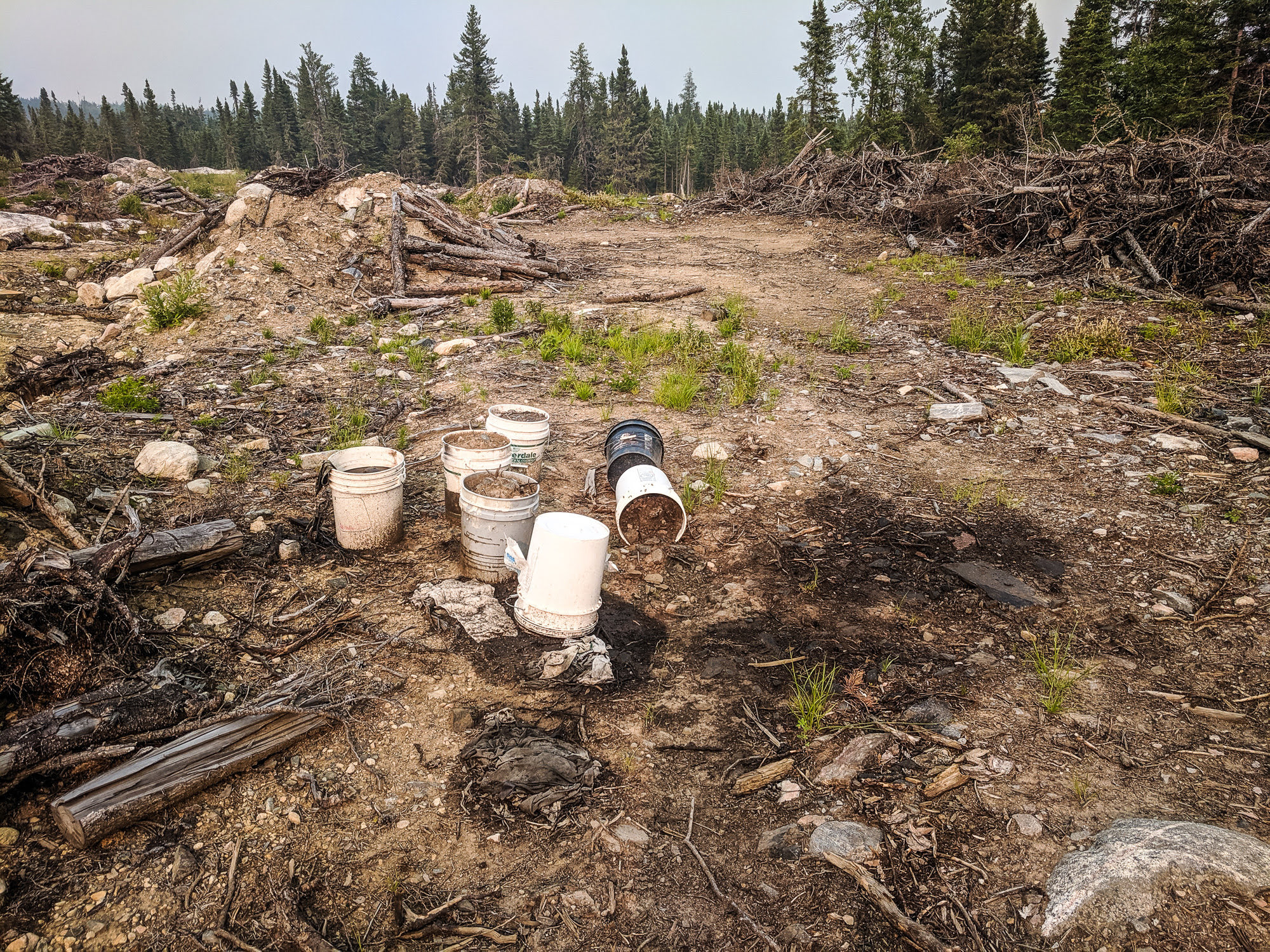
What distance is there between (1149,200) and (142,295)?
41.8 feet

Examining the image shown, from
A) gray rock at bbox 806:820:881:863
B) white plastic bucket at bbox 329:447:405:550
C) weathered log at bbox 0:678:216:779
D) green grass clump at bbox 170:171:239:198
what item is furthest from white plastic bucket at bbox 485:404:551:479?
green grass clump at bbox 170:171:239:198

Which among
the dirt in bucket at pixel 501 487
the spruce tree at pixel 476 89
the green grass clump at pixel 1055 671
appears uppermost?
the spruce tree at pixel 476 89

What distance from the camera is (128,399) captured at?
16.8 ft

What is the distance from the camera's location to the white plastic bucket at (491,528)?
130 inches

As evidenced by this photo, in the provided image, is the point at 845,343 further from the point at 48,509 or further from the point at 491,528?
the point at 48,509

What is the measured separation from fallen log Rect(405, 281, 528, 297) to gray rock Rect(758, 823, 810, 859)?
8.52 metres

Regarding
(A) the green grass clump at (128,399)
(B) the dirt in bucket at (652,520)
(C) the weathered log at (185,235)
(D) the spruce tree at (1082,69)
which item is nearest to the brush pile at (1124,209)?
(B) the dirt in bucket at (652,520)

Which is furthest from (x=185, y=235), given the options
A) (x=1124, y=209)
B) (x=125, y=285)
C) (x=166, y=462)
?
(x=1124, y=209)

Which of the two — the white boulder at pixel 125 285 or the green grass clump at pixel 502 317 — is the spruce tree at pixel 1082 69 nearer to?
the green grass clump at pixel 502 317

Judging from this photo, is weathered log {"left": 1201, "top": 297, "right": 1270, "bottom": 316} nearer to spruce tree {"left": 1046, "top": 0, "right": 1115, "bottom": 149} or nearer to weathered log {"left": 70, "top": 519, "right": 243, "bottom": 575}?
weathered log {"left": 70, "top": 519, "right": 243, "bottom": 575}

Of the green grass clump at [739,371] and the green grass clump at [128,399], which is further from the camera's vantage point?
the green grass clump at [739,371]

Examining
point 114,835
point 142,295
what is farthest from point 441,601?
point 142,295

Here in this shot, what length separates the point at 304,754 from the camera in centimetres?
236

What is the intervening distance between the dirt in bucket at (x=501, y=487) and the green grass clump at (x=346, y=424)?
5.01 ft
